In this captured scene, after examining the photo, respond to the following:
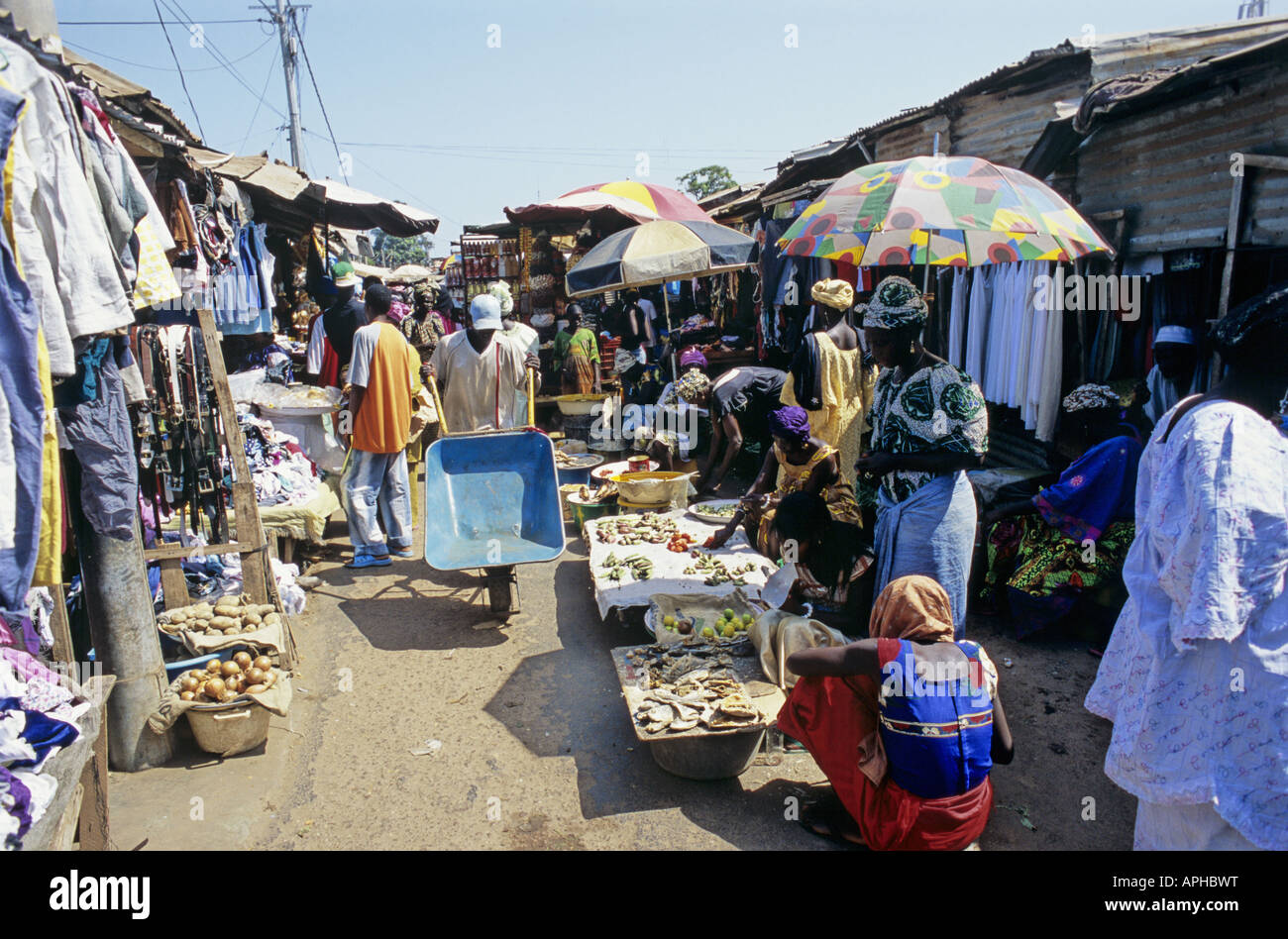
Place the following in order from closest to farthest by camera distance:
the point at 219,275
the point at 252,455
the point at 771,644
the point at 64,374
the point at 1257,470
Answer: the point at 1257,470
the point at 64,374
the point at 771,644
the point at 252,455
the point at 219,275

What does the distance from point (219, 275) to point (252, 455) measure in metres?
2.45

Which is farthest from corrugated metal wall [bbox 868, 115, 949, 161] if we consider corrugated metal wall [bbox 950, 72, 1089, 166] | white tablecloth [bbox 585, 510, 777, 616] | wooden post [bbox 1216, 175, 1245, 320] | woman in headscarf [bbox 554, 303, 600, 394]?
white tablecloth [bbox 585, 510, 777, 616]

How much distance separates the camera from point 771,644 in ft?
13.1

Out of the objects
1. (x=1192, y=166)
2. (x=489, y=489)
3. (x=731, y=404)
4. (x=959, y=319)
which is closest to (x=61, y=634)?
(x=489, y=489)

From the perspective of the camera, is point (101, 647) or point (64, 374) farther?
point (101, 647)

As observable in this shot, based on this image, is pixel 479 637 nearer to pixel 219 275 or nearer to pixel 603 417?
pixel 603 417

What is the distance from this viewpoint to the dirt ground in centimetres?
327

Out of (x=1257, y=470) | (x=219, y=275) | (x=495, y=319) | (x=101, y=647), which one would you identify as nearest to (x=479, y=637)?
(x=101, y=647)

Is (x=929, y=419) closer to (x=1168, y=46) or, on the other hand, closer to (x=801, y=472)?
(x=801, y=472)

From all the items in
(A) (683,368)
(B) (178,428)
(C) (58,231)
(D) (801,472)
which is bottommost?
(D) (801,472)

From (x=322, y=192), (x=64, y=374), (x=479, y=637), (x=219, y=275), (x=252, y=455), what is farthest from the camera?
(x=322, y=192)

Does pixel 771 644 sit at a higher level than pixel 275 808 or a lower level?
higher

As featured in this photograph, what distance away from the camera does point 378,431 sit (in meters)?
6.21

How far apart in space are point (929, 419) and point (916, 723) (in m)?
1.37
